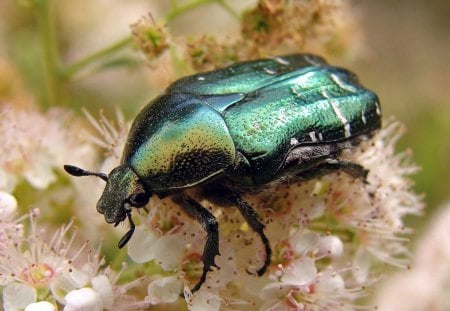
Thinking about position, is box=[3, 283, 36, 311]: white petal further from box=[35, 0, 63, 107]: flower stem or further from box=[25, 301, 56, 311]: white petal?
box=[35, 0, 63, 107]: flower stem

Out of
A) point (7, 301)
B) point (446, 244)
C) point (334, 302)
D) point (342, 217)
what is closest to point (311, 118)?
point (342, 217)

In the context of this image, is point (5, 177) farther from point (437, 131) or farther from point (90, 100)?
point (437, 131)

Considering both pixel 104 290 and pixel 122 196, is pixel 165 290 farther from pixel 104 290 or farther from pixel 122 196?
pixel 122 196

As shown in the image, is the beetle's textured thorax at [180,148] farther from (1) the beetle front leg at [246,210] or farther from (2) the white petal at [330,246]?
(2) the white petal at [330,246]

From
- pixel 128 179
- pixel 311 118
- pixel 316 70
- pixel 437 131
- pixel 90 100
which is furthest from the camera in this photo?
pixel 437 131

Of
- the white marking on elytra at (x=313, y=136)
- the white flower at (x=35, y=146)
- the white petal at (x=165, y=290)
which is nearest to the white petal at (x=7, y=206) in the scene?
the white flower at (x=35, y=146)

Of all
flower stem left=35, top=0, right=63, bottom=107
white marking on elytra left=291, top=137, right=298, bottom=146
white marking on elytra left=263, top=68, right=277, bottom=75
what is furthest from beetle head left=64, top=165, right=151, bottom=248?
A: flower stem left=35, top=0, right=63, bottom=107
